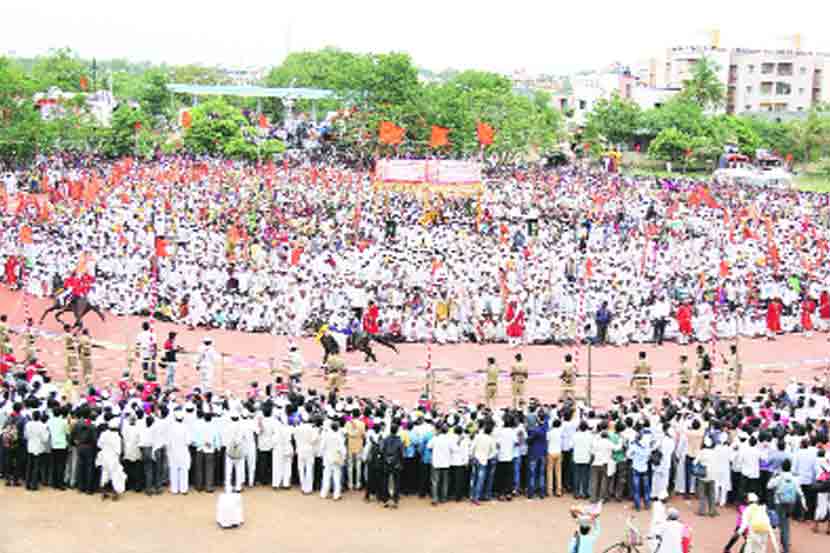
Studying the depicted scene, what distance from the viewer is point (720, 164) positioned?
55.2m

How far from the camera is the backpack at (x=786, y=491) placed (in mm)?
10859

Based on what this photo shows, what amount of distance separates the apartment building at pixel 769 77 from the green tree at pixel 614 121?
1773 cm

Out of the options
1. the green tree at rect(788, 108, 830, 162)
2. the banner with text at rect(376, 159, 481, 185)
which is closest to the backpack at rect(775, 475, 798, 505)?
the banner with text at rect(376, 159, 481, 185)

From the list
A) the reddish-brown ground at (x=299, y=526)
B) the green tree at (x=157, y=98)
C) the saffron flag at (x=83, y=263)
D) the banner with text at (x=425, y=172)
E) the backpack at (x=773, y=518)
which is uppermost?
the green tree at (x=157, y=98)

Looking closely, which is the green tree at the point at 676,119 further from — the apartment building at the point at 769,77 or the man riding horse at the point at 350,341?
the man riding horse at the point at 350,341

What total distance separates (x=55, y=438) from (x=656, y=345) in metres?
12.2

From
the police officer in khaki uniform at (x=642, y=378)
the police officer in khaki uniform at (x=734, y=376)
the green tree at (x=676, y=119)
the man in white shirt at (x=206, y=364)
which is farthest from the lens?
the green tree at (x=676, y=119)

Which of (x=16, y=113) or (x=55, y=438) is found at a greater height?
(x=16, y=113)

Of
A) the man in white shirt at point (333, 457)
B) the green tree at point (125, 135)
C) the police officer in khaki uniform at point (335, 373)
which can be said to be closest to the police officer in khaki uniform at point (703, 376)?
the police officer in khaki uniform at point (335, 373)

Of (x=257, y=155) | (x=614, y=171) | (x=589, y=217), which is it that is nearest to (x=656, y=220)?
(x=589, y=217)

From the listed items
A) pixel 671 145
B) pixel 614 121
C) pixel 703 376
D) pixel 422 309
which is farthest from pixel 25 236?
pixel 614 121

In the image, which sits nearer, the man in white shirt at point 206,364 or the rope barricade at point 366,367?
the man in white shirt at point 206,364

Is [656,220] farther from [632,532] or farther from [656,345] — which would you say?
[632,532]

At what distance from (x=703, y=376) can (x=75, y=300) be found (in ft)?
36.9
